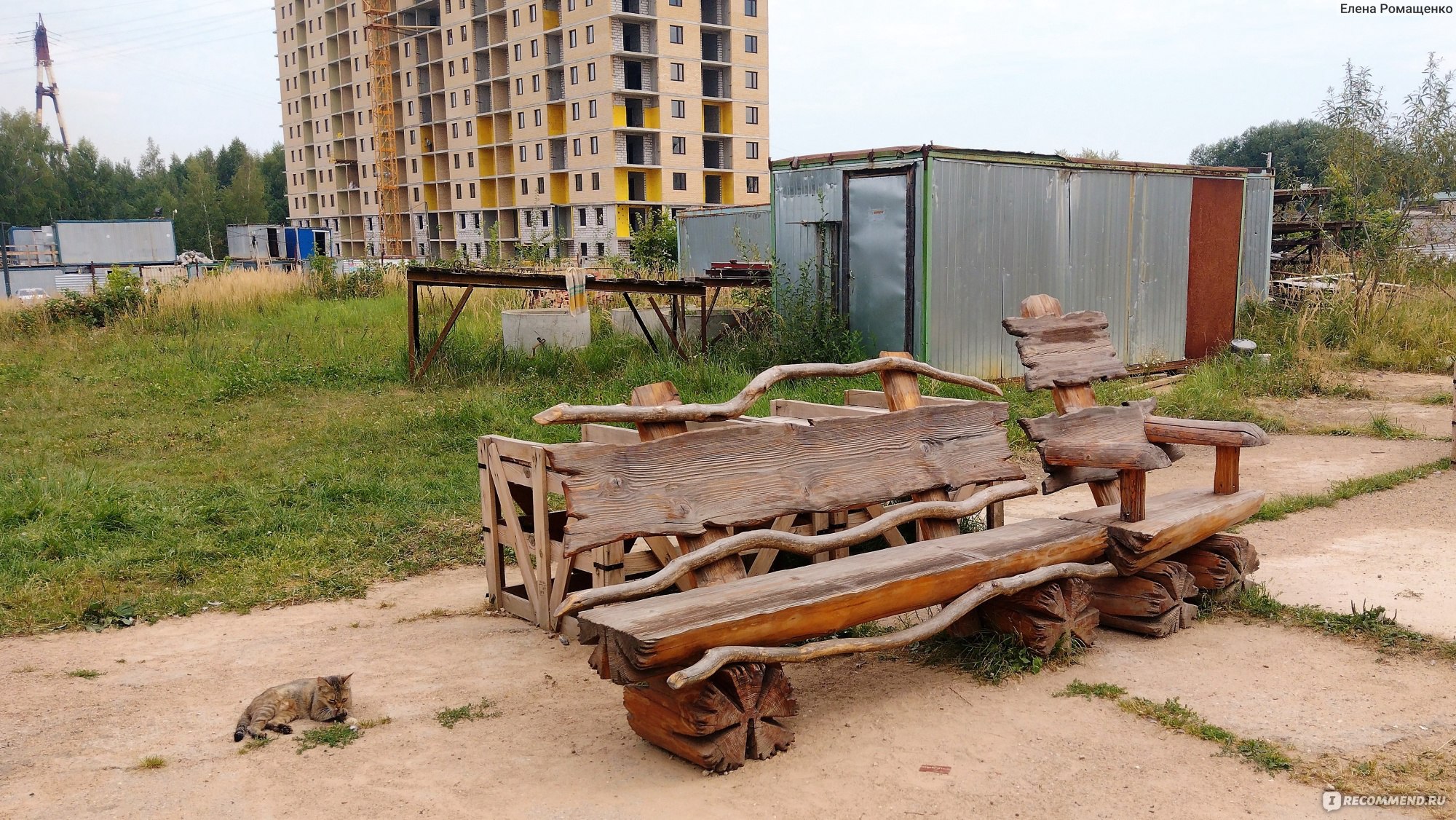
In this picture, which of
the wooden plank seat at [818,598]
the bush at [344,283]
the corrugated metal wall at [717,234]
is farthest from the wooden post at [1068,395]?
the bush at [344,283]

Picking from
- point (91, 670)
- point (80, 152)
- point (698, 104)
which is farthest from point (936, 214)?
point (80, 152)

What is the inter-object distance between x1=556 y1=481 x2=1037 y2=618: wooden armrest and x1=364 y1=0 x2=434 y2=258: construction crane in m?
67.5

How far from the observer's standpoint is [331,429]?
10.6 metres

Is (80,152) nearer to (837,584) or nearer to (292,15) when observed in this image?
(292,15)

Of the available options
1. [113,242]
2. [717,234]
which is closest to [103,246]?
[113,242]

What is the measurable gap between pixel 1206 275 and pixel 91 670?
1415cm

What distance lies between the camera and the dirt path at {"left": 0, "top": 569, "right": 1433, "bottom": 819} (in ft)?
12.2

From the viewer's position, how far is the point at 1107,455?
5.16m

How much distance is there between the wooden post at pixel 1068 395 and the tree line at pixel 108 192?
241ft

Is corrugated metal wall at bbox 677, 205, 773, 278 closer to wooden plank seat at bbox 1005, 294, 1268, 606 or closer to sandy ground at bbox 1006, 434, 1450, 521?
sandy ground at bbox 1006, 434, 1450, 521

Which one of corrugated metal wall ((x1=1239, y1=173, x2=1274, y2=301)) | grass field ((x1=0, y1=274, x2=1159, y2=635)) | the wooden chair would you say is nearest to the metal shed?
grass field ((x1=0, y1=274, x2=1159, y2=635))

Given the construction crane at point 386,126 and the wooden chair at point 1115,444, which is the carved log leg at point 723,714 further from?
the construction crane at point 386,126

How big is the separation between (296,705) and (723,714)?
1857mm

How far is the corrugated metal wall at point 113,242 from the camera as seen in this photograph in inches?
2265
